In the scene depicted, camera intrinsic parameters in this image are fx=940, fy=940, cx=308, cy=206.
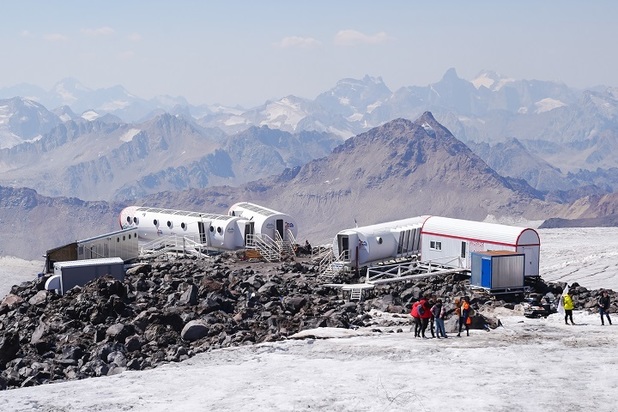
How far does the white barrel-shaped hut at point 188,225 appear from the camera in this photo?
6494 centimetres

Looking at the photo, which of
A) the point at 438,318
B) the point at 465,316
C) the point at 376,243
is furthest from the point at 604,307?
the point at 376,243

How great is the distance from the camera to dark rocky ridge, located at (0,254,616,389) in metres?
33.6

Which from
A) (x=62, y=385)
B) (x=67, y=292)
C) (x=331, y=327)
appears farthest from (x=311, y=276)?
(x=62, y=385)

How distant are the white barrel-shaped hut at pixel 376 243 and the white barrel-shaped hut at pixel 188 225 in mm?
12758

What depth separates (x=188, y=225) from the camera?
6744 cm

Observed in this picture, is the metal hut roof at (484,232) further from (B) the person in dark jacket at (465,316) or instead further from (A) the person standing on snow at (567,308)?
(B) the person in dark jacket at (465,316)

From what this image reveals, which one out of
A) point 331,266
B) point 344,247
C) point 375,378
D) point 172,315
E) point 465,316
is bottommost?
point 375,378

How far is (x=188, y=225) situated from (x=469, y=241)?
84.4 feet

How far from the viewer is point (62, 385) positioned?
2808 centimetres

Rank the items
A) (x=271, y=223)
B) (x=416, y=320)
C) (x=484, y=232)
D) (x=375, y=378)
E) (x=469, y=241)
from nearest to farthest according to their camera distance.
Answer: (x=375, y=378), (x=416, y=320), (x=484, y=232), (x=469, y=241), (x=271, y=223)

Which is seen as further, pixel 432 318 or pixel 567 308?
pixel 567 308

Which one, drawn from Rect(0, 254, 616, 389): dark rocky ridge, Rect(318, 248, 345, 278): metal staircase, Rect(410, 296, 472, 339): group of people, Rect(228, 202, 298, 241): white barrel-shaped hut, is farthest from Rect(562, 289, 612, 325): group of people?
Rect(228, 202, 298, 241): white barrel-shaped hut

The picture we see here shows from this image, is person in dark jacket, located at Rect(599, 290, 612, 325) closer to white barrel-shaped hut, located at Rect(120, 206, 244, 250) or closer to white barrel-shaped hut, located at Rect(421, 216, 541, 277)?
white barrel-shaped hut, located at Rect(421, 216, 541, 277)

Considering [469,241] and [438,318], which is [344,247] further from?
[438,318]
